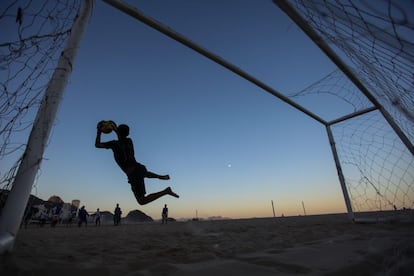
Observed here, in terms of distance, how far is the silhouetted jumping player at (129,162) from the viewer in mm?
3137

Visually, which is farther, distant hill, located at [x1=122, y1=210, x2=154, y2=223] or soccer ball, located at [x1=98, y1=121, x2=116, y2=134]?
distant hill, located at [x1=122, y1=210, x2=154, y2=223]

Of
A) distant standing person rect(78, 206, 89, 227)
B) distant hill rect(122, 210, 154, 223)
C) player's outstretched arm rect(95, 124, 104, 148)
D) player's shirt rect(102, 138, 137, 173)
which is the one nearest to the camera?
player's outstretched arm rect(95, 124, 104, 148)

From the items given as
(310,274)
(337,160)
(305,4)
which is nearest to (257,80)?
(305,4)

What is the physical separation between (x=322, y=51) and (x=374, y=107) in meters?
3.61

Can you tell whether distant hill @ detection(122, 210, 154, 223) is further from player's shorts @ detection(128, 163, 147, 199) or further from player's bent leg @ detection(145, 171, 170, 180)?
player's shorts @ detection(128, 163, 147, 199)

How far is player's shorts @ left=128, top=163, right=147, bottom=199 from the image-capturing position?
3221 mm

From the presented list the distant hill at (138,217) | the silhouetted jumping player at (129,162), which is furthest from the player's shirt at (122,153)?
the distant hill at (138,217)

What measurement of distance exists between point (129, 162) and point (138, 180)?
1.08 ft

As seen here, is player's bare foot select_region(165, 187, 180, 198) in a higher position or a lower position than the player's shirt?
lower

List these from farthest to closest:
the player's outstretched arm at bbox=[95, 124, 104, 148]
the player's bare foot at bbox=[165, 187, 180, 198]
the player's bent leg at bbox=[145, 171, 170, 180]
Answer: the player's bare foot at bbox=[165, 187, 180, 198], the player's bent leg at bbox=[145, 171, 170, 180], the player's outstretched arm at bbox=[95, 124, 104, 148]

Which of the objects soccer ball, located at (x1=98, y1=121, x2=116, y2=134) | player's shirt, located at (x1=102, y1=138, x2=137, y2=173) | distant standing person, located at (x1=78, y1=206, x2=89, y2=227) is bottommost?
distant standing person, located at (x1=78, y1=206, x2=89, y2=227)

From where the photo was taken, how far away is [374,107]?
19.6 ft

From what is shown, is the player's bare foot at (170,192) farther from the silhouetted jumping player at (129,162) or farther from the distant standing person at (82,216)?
the distant standing person at (82,216)

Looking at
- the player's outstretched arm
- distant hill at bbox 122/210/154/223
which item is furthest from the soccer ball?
distant hill at bbox 122/210/154/223
